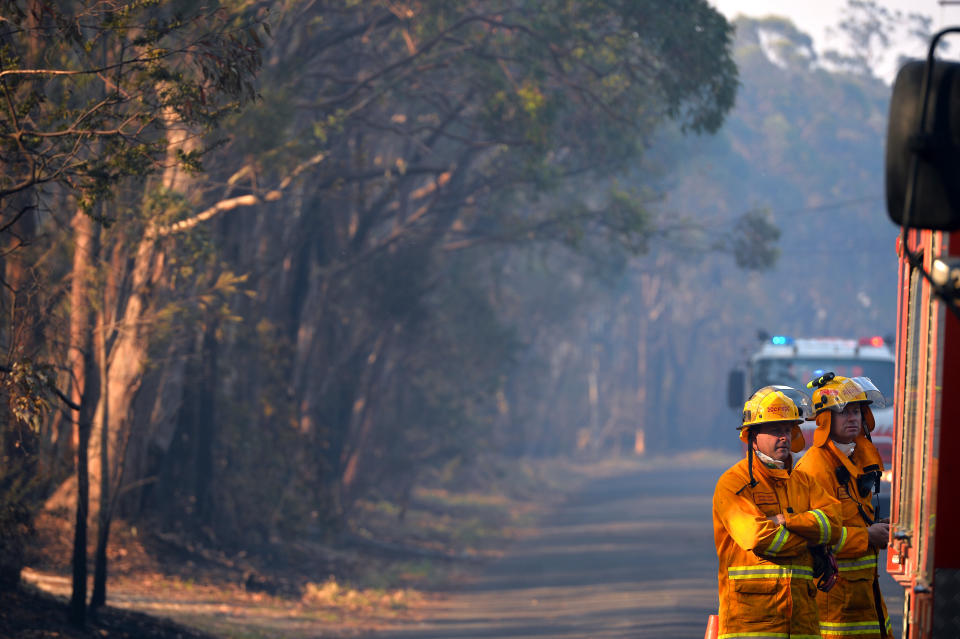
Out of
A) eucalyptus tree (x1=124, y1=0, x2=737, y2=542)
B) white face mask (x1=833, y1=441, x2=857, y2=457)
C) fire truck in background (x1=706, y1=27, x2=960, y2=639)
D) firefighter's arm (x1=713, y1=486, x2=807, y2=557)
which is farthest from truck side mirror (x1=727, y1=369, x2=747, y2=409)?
fire truck in background (x1=706, y1=27, x2=960, y2=639)

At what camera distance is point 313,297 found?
22781mm

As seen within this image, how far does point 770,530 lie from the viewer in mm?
5773

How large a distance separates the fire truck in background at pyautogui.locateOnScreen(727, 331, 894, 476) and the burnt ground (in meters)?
2.67

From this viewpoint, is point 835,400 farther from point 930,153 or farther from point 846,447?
point 930,153

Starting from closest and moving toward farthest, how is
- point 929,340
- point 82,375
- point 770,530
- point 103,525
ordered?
point 929,340 < point 770,530 < point 82,375 < point 103,525

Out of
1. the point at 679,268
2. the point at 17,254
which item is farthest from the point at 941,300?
the point at 679,268

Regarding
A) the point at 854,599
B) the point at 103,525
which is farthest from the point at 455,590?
the point at 854,599

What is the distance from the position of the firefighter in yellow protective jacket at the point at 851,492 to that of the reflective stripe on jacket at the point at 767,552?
0.19 metres

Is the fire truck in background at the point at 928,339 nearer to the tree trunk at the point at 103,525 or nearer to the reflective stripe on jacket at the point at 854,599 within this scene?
the reflective stripe on jacket at the point at 854,599

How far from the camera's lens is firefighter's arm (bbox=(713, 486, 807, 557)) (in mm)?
5766

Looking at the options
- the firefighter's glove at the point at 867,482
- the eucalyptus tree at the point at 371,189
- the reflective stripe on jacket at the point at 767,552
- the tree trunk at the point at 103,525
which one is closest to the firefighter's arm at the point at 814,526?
the reflective stripe on jacket at the point at 767,552

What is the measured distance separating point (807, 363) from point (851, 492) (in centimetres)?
1422

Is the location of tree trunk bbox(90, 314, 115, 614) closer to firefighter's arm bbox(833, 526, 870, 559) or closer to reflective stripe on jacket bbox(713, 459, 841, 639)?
reflective stripe on jacket bbox(713, 459, 841, 639)

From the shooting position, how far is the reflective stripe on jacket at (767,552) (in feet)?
19.0
